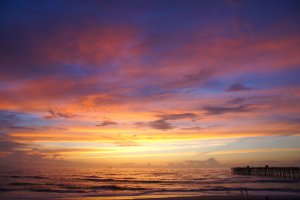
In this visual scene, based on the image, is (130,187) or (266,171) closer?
(130,187)

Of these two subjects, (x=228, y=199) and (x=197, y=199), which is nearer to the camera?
(x=228, y=199)

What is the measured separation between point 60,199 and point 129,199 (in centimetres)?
641

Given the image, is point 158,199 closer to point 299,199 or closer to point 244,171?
point 299,199

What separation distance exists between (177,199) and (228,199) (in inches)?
171

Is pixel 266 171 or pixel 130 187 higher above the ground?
pixel 130 187

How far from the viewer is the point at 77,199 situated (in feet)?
77.3

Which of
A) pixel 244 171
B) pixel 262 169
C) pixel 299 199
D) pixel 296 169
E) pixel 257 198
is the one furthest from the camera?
pixel 244 171

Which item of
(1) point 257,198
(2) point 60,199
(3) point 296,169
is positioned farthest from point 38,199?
(3) point 296,169

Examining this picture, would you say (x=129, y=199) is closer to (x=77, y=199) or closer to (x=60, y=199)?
(x=77, y=199)

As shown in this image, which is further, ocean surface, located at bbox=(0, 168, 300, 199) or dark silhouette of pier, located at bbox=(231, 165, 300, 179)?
dark silhouette of pier, located at bbox=(231, 165, 300, 179)

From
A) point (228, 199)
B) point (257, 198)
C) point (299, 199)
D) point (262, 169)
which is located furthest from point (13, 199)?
point (262, 169)

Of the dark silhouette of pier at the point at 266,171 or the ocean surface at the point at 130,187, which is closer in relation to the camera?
the ocean surface at the point at 130,187

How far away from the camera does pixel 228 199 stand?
20.5 metres

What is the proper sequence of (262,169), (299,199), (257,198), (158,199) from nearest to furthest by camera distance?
1. (299,199)
2. (257,198)
3. (158,199)
4. (262,169)
